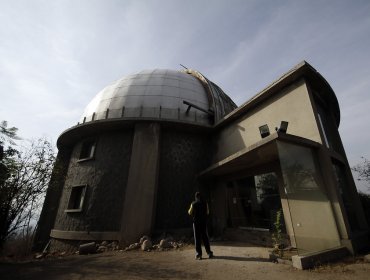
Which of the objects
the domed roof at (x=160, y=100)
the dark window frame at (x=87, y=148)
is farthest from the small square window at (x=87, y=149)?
the domed roof at (x=160, y=100)

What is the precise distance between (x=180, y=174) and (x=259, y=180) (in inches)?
158

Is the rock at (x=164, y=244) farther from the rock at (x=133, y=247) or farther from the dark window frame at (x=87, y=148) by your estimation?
the dark window frame at (x=87, y=148)

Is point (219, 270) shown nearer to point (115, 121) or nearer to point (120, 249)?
point (120, 249)

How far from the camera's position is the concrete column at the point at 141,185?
870 centimetres

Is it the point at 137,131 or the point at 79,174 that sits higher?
the point at 137,131

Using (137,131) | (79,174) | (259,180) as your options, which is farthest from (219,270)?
(79,174)

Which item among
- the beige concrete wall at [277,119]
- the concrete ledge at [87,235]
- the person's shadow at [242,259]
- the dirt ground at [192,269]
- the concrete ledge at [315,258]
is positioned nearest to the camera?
Result: the dirt ground at [192,269]

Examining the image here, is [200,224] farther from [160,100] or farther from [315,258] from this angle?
[160,100]

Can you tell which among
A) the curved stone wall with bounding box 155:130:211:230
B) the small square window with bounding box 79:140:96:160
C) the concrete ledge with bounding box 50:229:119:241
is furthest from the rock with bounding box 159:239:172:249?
the small square window with bounding box 79:140:96:160

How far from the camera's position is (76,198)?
1111cm

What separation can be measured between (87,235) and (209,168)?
6.55 m

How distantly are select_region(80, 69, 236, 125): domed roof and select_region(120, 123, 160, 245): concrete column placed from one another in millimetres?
1584

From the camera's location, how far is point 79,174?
36.7 ft

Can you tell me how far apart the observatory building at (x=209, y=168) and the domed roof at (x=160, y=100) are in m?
0.10
